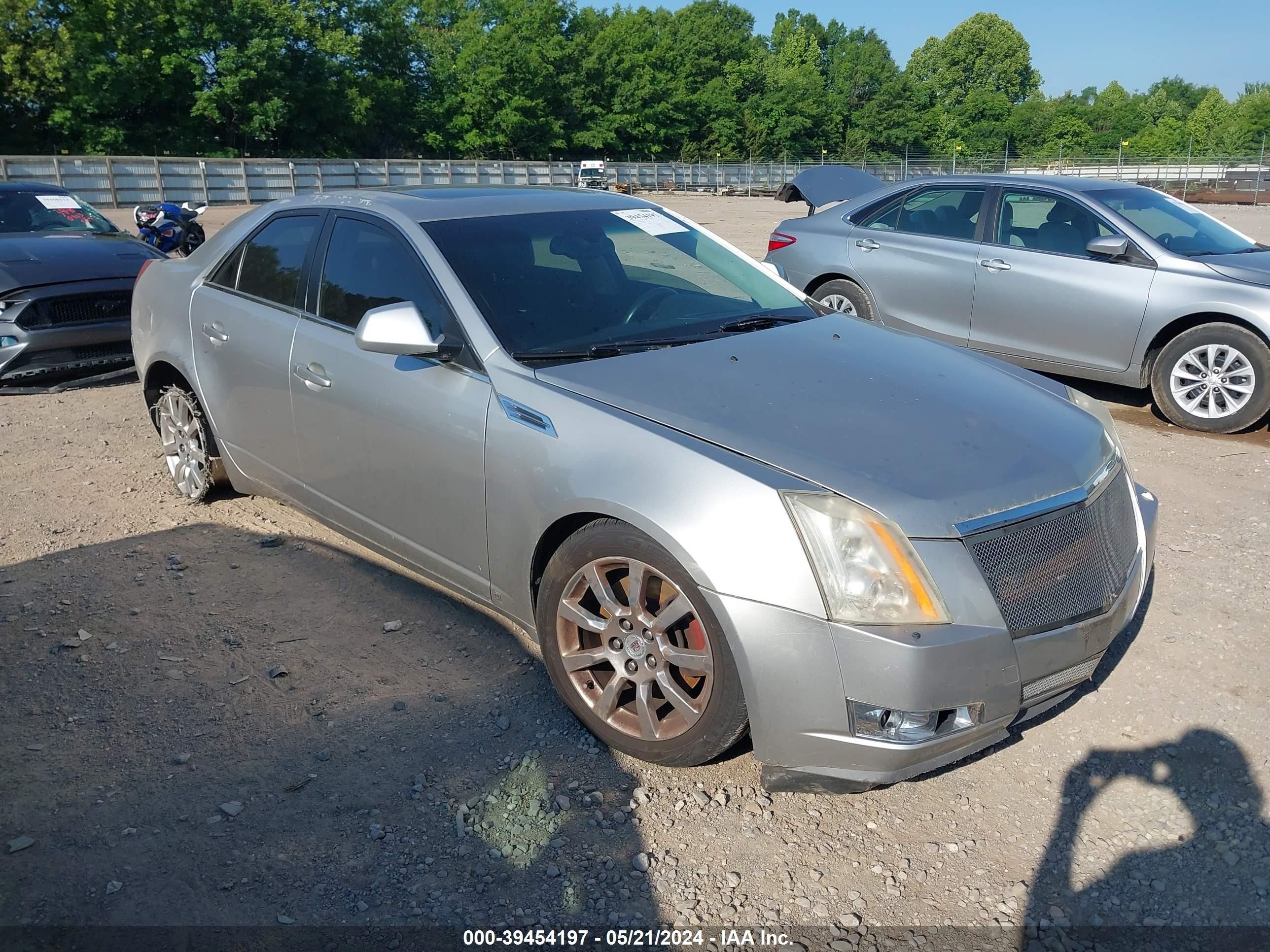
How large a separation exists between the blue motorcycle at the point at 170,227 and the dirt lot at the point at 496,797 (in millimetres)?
11309

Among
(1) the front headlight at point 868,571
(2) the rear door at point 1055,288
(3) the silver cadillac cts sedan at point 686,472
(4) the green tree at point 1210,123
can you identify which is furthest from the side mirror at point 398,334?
(4) the green tree at point 1210,123

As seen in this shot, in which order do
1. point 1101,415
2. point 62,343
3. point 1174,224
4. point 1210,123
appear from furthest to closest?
point 1210,123 → point 62,343 → point 1174,224 → point 1101,415

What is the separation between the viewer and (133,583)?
4.55 metres

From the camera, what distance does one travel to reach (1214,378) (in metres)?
6.90

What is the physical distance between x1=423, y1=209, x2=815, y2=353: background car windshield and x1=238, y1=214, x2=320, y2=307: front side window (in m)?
0.86

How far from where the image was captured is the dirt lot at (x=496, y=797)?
261 centimetres

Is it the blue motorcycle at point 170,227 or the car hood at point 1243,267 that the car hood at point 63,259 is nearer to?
the blue motorcycle at point 170,227

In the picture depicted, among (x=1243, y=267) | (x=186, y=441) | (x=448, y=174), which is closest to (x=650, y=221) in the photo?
(x=186, y=441)

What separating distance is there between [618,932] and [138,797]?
1.54 meters

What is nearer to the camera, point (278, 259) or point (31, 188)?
point (278, 259)

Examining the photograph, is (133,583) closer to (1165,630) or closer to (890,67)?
(1165,630)

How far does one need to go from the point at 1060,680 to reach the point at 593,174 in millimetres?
56356

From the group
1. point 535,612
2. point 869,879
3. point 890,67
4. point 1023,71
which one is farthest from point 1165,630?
point 1023,71

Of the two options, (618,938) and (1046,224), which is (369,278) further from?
(1046,224)
